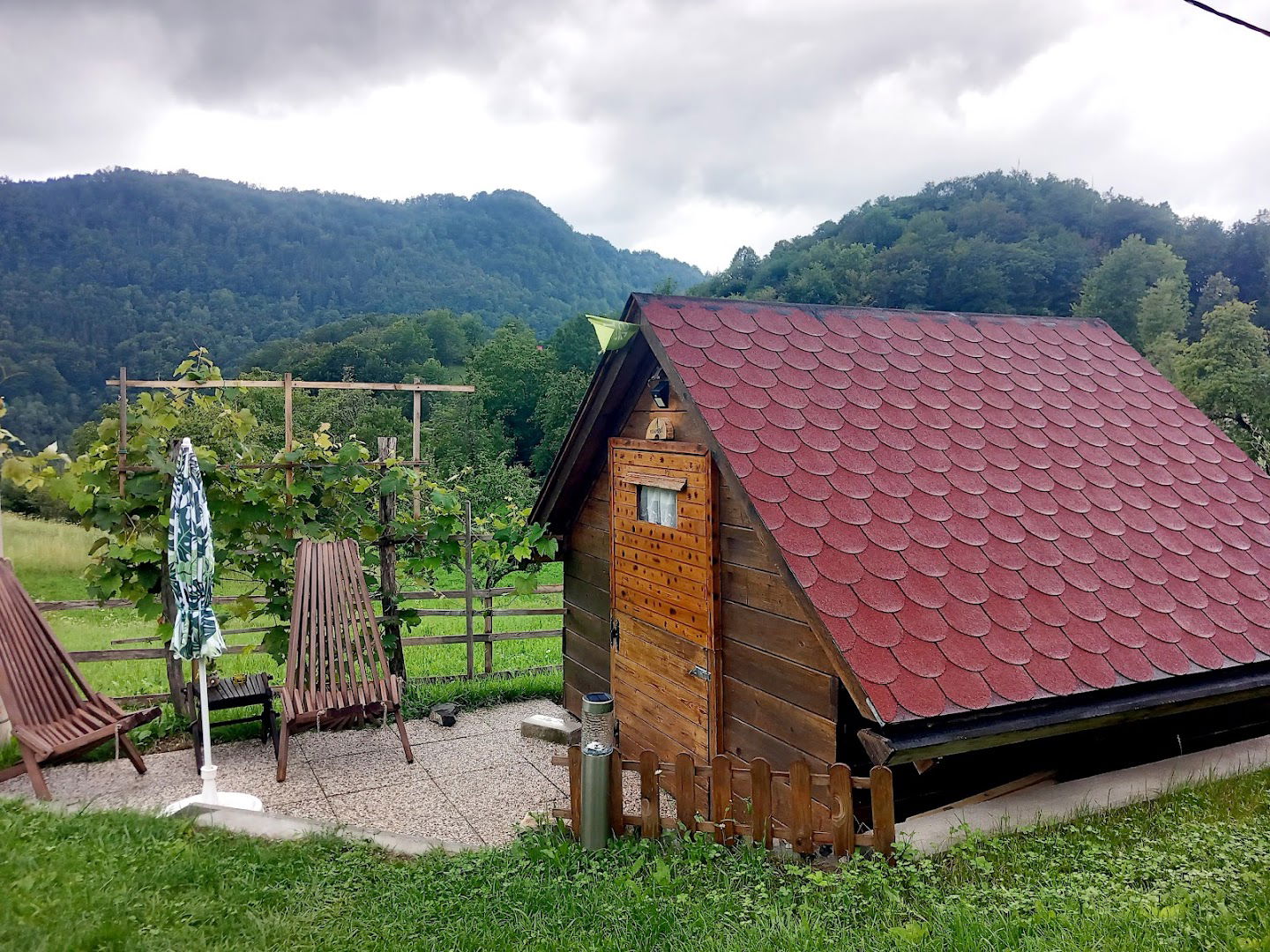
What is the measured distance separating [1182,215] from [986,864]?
6963 centimetres

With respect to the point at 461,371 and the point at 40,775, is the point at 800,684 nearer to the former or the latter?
the point at 40,775

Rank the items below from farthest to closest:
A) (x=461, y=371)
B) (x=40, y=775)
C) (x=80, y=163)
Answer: (x=80, y=163) < (x=461, y=371) < (x=40, y=775)

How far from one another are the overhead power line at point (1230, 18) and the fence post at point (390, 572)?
6.32 m

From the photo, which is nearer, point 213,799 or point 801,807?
point 801,807

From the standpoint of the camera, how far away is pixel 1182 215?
56594 mm

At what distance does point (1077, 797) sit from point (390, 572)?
577 centimetres

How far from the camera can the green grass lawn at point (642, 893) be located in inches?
102

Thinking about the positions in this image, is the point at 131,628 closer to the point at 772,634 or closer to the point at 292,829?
the point at 292,829

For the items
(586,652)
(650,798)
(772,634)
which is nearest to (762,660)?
(772,634)

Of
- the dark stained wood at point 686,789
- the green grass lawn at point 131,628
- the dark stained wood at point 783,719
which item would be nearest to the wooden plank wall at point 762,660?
the dark stained wood at point 783,719

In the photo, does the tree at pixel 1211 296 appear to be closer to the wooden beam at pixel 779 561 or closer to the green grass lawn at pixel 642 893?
the wooden beam at pixel 779 561

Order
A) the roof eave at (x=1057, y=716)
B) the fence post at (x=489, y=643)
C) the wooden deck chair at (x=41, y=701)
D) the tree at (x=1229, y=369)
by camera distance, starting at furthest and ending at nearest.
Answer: the tree at (x=1229, y=369), the fence post at (x=489, y=643), the wooden deck chair at (x=41, y=701), the roof eave at (x=1057, y=716)

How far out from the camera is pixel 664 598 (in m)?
5.07

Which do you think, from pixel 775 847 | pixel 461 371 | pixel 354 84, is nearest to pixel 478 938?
pixel 775 847
